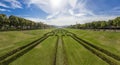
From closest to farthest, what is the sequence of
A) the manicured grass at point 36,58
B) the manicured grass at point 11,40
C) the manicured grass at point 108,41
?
the manicured grass at point 36,58
the manicured grass at point 11,40
the manicured grass at point 108,41

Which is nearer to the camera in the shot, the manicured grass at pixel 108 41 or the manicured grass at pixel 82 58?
the manicured grass at pixel 82 58

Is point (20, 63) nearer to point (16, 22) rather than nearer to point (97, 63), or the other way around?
point (97, 63)

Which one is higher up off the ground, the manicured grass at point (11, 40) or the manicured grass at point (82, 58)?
the manicured grass at point (11, 40)

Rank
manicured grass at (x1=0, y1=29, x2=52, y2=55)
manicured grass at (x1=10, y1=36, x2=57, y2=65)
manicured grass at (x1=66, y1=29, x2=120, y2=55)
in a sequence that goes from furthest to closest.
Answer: manicured grass at (x1=66, y1=29, x2=120, y2=55) → manicured grass at (x1=0, y1=29, x2=52, y2=55) → manicured grass at (x1=10, y1=36, x2=57, y2=65)

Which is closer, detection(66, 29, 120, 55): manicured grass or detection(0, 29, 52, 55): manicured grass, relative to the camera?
detection(0, 29, 52, 55): manicured grass

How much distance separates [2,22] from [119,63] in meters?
77.2

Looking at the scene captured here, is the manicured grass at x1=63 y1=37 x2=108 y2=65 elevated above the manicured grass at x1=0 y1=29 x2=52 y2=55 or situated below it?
below

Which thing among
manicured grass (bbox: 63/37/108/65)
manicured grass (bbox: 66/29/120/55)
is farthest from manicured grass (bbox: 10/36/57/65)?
manicured grass (bbox: 66/29/120/55)

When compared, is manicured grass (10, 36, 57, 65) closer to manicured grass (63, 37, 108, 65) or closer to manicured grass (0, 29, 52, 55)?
manicured grass (63, 37, 108, 65)

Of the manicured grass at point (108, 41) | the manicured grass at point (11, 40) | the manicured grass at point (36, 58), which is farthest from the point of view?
the manicured grass at point (108, 41)

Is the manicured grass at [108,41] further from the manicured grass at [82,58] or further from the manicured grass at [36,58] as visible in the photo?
the manicured grass at [36,58]

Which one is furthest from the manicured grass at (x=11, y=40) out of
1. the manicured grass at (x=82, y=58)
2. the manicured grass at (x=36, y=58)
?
the manicured grass at (x=82, y=58)

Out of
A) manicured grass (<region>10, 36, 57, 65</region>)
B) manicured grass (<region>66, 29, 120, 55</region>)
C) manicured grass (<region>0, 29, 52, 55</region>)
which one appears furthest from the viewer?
manicured grass (<region>66, 29, 120, 55</region>)

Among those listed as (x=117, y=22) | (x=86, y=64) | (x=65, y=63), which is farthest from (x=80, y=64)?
(x=117, y=22)
